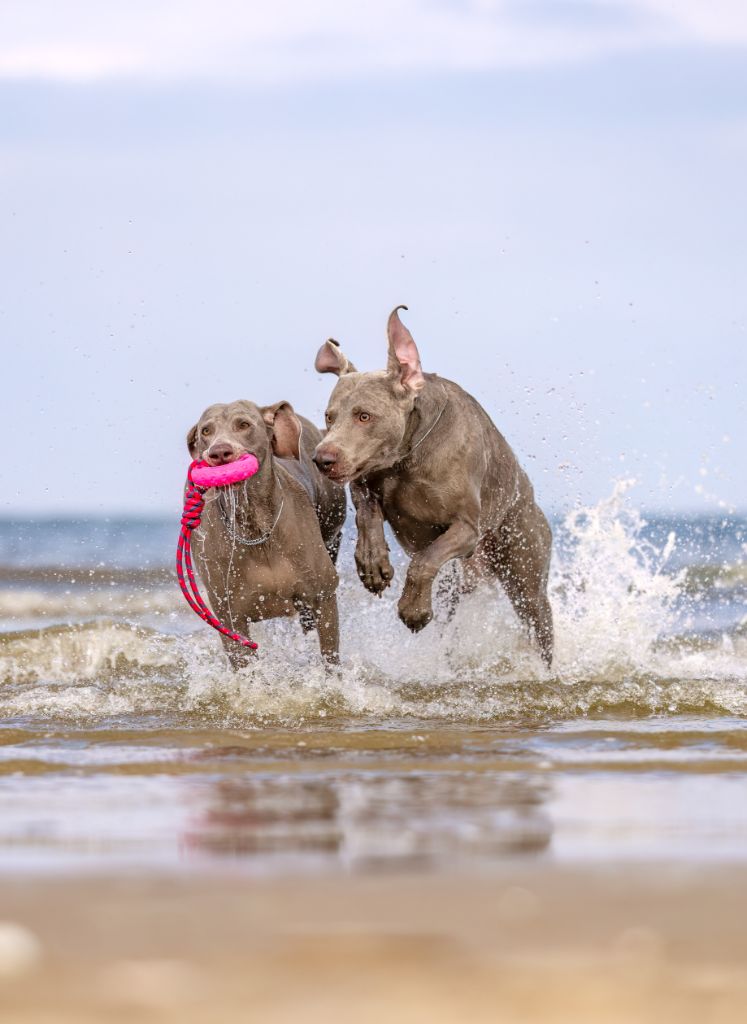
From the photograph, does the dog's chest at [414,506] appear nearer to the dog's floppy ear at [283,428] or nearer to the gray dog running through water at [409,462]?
the gray dog running through water at [409,462]

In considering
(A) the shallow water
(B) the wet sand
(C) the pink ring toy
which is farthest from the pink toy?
(B) the wet sand

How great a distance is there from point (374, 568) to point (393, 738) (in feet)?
3.58

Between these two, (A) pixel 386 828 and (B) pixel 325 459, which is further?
(B) pixel 325 459

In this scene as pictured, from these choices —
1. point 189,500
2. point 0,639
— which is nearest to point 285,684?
point 189,500

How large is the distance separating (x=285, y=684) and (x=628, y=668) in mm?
2332

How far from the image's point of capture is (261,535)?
7.61m

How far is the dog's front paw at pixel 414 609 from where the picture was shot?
24.8ft

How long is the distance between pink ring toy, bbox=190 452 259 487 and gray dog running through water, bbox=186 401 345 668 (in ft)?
0.11

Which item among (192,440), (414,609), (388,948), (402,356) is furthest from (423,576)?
(388,948)

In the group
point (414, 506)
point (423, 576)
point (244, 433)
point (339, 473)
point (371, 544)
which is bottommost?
point (423, 576)

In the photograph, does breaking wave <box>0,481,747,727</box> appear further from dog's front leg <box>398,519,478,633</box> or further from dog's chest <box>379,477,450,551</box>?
dog's chest <box>379,477,450,551</box>

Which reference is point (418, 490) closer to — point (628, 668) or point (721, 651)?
point (628, 668)

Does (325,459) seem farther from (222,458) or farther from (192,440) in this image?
(192,440)

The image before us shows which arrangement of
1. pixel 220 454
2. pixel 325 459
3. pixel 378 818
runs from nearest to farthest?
pixel 378 818, pixel 325 459, pixel 220 454
